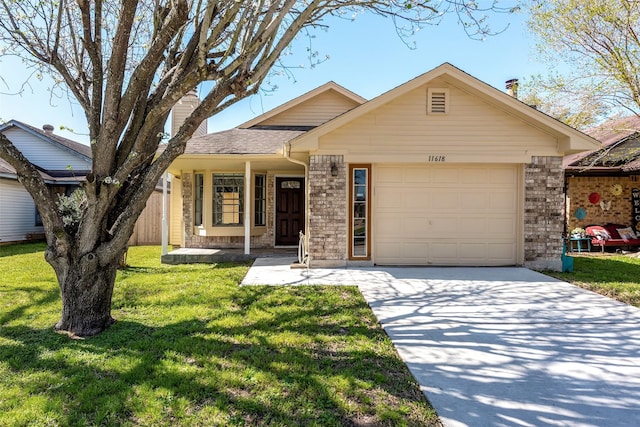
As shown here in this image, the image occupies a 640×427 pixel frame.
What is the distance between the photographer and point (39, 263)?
375 inches

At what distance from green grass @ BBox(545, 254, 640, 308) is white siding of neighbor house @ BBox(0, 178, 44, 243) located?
708 inches

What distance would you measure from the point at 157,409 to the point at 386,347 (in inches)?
89.9

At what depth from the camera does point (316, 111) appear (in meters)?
13.0

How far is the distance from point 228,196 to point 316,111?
441 cm

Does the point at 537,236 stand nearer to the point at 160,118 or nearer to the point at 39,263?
the point at 160,118

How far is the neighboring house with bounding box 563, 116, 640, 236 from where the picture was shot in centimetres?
1252

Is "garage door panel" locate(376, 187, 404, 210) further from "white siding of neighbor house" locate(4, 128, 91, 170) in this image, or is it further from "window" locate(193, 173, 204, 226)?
"white siding of neighbor house" locate(4, 128, 91, 170)

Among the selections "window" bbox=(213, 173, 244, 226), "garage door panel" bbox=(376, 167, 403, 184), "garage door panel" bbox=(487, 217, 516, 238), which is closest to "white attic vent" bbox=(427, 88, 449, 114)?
"garage door panel" bbox=(376, 167, 403, 184)

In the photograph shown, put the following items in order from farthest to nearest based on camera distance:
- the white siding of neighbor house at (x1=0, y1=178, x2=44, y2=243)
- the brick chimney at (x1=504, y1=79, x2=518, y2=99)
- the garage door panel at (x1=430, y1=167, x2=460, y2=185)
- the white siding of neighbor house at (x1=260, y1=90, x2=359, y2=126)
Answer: the white siding of neighbor house at (x1=0, y1=178, x2=44, y2=243) → the white siding of neighbor house at (x1=260, y1=90, x2=359, y2=126) → the brick chimney at (x1=504, y1=79, x2=518, y2=99) → the garage door panel at (x1=430, y1=167, x2=460, y2=185)

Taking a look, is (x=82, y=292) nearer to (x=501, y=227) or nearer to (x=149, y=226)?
(x=501, y=227)

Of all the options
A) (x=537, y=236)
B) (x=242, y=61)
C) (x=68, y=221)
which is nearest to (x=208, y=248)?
(x=68, y=221)

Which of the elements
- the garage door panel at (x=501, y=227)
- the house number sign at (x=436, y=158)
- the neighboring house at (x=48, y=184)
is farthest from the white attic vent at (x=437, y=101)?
the neighboring house at (x=48, y=184)

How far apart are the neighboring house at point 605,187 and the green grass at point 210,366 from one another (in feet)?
36.8

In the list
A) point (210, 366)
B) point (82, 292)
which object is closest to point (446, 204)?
point (210, 366)
